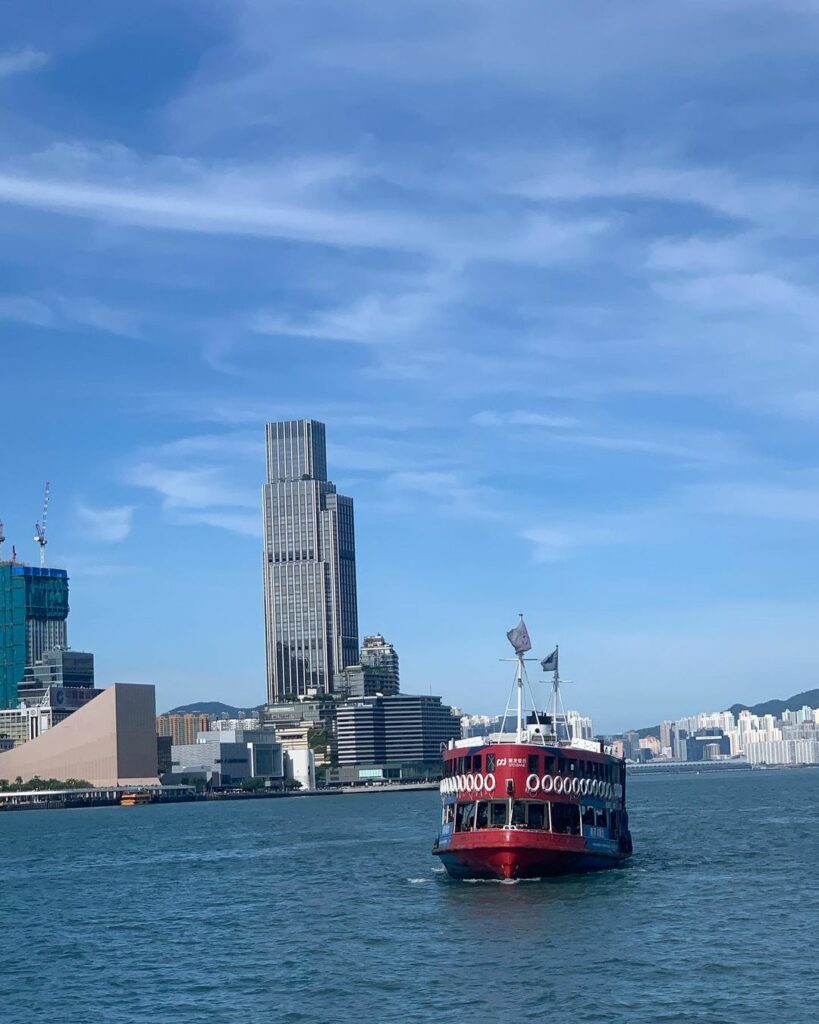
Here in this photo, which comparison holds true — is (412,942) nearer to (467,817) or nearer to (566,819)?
(467,817)

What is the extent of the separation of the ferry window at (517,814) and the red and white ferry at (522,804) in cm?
4

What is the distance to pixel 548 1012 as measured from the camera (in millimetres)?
41344

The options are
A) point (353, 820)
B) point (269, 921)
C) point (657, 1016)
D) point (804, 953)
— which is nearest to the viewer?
point (657, 1016)

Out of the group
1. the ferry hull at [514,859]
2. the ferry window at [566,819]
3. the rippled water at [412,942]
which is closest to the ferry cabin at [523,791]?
the ferry window at [566,819]

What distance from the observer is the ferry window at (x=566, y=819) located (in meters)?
67.1

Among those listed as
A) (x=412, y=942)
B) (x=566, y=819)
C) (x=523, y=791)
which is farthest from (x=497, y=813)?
(x=412, y=942)

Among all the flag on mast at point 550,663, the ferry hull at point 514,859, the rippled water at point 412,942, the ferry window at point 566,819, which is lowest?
the rippled water at point 412,942

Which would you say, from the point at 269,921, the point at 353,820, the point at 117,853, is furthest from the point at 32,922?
the point at 353,820

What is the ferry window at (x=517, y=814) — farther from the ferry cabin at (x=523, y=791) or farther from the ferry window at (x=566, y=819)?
the ferry window at (x=566, y=819)

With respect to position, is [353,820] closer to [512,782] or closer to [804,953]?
[512,782]

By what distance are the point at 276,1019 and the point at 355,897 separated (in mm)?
28528

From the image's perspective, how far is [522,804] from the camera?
6619cm

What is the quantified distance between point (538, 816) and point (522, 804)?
3.45ft

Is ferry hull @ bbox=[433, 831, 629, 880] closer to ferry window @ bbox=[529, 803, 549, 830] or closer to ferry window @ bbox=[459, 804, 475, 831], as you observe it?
ferry window @ bbox=[529, 803, 549, 830]
